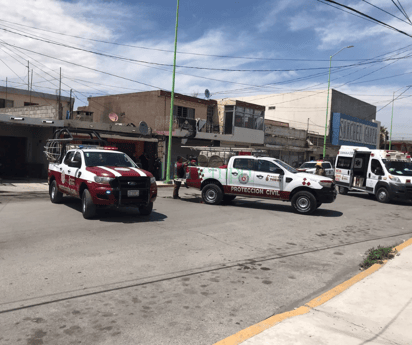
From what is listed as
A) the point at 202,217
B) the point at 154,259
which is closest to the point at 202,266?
the point at 154,259

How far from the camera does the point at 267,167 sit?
1341 centimetres

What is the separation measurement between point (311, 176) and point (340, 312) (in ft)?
28.4

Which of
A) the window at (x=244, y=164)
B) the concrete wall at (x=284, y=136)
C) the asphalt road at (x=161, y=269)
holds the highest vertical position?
the concrete wall at (x=284, y=136)

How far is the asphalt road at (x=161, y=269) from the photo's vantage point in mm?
4031

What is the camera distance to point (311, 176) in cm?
1276

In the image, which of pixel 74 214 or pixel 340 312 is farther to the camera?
pixel 74 214

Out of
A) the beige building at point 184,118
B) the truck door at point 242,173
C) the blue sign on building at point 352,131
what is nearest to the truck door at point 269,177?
the truck door at point 242,173

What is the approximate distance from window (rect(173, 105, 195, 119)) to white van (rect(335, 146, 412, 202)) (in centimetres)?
1255

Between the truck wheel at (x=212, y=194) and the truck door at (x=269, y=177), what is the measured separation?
1484mm

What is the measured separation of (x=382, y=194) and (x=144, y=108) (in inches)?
681

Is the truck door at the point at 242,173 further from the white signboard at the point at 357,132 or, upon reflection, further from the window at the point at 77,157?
the white signboard at the point at 357,132

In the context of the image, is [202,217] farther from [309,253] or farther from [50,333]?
[50,333]

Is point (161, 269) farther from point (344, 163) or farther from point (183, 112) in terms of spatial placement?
point (183, 112)

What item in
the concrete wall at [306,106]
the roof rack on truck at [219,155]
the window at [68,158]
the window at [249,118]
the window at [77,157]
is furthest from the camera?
the concrete wall at [306,106]
